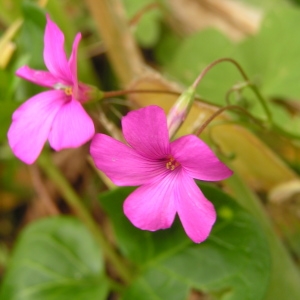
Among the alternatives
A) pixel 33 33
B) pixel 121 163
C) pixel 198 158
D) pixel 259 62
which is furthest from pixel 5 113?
pixel 259 62

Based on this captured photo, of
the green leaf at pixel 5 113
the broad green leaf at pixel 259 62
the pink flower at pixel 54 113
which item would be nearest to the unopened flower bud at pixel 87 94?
the pink flower at pixel 54 113

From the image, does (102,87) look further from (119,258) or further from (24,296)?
(24,296)

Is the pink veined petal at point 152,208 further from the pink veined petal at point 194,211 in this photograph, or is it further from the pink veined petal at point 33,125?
the pink veined petal at point 33,125

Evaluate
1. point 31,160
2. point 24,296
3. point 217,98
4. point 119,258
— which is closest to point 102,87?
point 217,98

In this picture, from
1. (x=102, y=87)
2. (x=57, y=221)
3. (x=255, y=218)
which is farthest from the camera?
(x=102, y=87)

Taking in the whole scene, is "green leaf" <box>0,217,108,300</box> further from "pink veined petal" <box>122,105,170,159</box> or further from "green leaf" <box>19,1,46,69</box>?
"pink veined petal" <box>122,105,170,159</box>

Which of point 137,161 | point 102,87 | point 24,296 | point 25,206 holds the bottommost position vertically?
point 25,206

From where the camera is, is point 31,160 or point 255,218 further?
point 255,218
